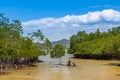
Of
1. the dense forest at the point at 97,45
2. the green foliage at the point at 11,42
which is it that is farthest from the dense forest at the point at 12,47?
the dense forest at the point at 97,45

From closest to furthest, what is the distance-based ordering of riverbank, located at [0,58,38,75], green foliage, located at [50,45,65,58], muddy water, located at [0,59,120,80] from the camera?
1. muddy water, located at [0,59,120,80]
2. riverbank, located at [0,58,38,75]
3. green foliage, located at [50,45,65,58]

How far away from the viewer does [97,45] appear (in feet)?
458

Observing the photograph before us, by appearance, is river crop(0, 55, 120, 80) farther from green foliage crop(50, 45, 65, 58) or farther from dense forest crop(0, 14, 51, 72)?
green foliage crop(50, 45, 65, 58)

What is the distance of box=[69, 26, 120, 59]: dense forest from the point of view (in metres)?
114

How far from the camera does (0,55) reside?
5759 cm

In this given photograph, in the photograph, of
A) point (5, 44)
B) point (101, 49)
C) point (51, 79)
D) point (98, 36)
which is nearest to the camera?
point (51, 79)

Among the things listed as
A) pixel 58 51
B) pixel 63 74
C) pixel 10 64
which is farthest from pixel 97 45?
pixel 63 74

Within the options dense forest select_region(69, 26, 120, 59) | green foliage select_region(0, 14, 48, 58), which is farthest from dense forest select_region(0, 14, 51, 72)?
dense forest select_region(69, 26, 120, 59)

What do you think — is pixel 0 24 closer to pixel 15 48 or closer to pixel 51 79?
pixel 15 48

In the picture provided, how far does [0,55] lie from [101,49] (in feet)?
246

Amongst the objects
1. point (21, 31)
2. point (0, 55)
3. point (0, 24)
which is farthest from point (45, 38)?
point (0, 55)

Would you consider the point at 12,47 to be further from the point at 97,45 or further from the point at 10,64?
the point at 97,45

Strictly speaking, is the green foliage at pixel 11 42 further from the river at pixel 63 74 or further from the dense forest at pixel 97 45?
the dense forest at pixel 97 45

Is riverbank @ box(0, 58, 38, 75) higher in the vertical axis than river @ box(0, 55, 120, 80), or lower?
higher
